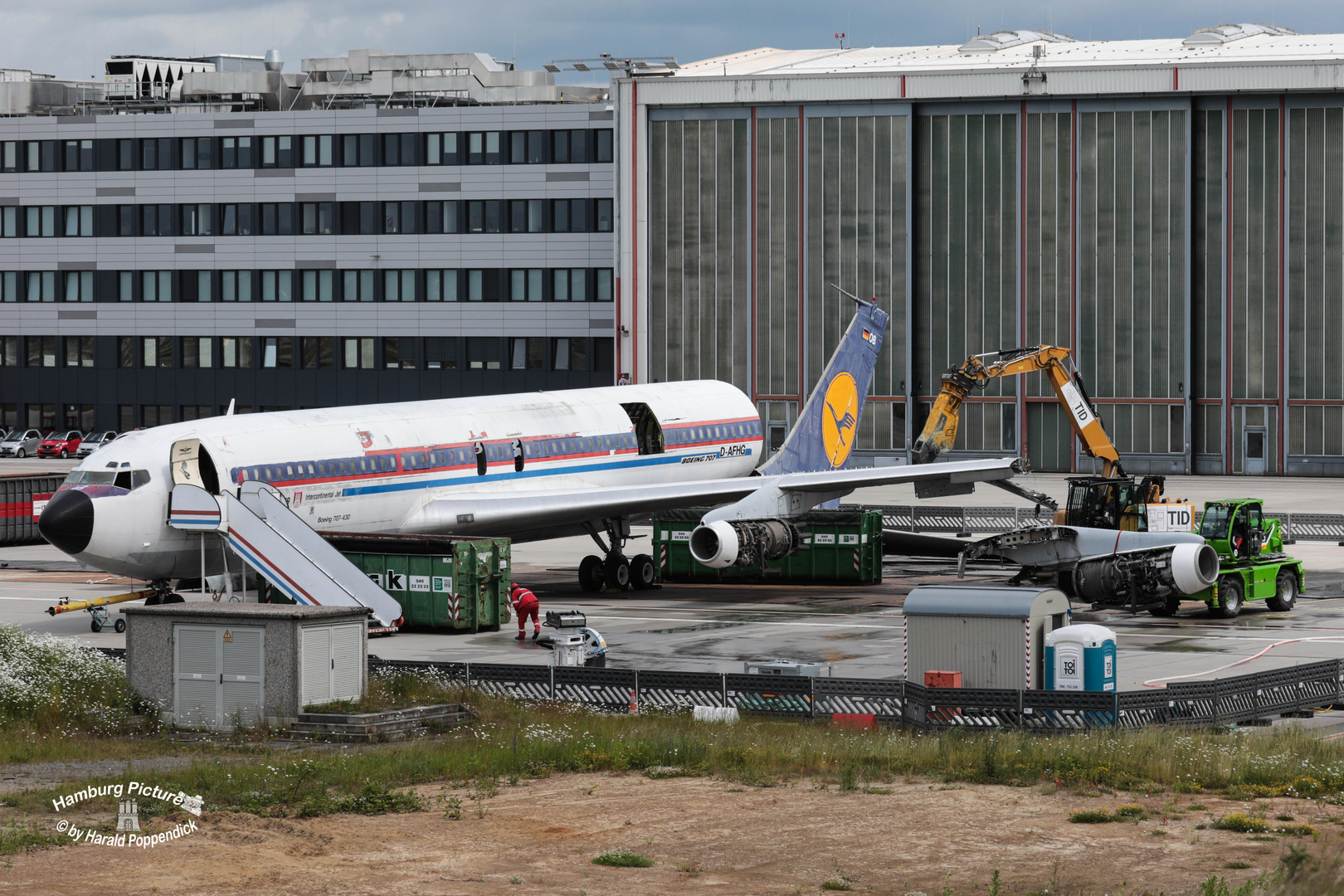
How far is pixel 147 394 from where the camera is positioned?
385ft

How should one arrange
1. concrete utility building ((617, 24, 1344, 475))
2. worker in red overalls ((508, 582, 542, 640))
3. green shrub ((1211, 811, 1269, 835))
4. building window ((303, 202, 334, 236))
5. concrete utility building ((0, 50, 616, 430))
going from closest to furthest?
1. green shrub ((1211, 811, 1269, 835))
2. worker in red overalls ((508, 582, 542, 640))
3. concrete utility building ((617, 24, 1344, 475))
4. concrete utility building ((0, 50, 616, 430))
5. building window ((303, 202, 334, 236))

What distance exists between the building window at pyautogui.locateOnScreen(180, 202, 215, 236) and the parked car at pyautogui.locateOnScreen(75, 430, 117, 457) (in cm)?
1471

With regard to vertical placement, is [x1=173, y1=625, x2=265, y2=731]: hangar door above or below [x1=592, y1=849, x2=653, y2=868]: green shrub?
above

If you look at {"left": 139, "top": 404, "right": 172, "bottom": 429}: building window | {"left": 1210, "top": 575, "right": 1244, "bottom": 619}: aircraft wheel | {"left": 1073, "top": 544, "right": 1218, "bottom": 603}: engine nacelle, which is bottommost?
{"left": 1210, "top": 575, "right": 1244, "bottom": 619}: aircraft wheel

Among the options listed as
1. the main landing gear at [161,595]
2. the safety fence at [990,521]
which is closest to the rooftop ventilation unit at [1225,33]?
the safety fence at [990,521]

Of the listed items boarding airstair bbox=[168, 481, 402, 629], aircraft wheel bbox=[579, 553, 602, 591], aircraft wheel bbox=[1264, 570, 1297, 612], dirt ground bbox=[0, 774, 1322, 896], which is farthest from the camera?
aircraft wheel bbox=[579, 553, 602, 591]

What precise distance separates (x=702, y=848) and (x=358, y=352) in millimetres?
95413

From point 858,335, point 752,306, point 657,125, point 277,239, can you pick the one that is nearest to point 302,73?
point 277,239

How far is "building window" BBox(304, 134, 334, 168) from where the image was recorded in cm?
11088

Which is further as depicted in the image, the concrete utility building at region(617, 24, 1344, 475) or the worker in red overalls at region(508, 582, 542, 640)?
the concrete utility building at region(617, 24, 1344, 475)

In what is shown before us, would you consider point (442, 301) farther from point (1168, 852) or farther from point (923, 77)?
point (1168, 852)

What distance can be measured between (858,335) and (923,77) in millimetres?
45376

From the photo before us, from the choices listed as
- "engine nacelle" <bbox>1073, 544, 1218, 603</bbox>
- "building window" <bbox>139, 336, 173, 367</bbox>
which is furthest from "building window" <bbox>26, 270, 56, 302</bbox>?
"engine nacelle" <bbox>1073, 544, 1218, 603</bbox>

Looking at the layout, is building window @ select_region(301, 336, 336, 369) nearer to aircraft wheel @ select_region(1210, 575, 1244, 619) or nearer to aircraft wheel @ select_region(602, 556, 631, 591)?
aircraft wheel @ select_region(602, 556, 631, 591)
